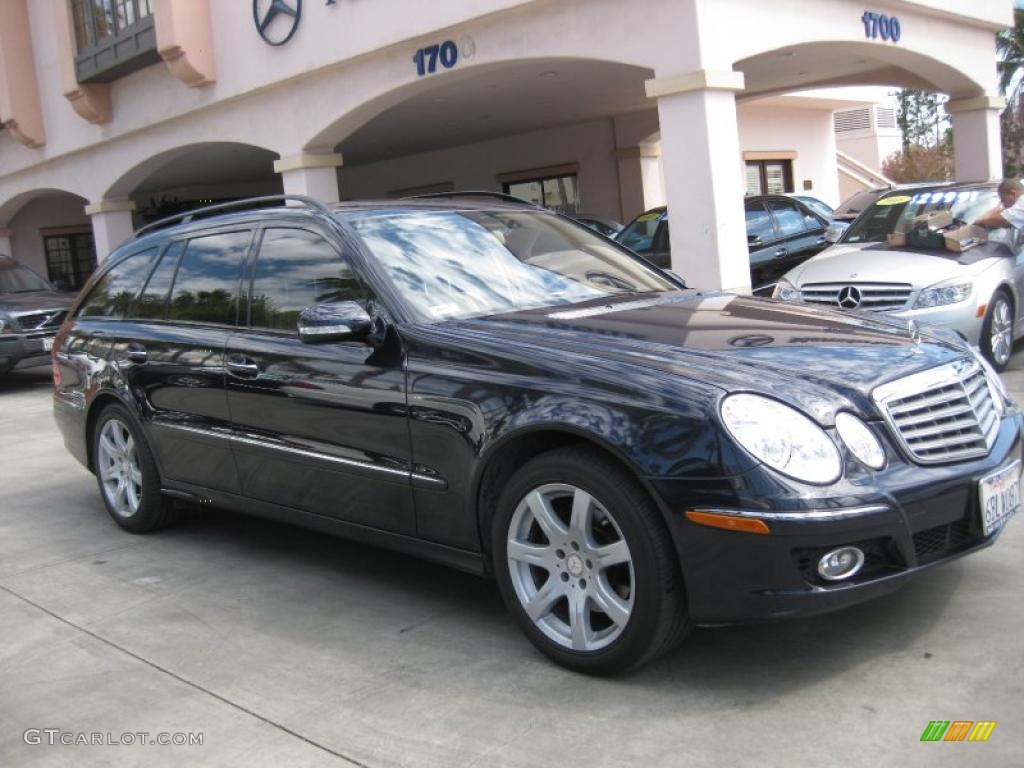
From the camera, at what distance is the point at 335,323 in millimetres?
3980

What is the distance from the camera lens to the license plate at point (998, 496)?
3.40 m

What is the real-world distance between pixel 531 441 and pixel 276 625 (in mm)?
1464

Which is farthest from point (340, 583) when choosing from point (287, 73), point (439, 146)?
point (439, 146)

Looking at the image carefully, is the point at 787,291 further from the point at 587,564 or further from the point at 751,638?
the point at 587,564

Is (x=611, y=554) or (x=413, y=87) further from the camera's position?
(x=413, y=87)


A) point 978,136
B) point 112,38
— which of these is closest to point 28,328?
point 112,38

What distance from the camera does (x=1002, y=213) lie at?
857 cm

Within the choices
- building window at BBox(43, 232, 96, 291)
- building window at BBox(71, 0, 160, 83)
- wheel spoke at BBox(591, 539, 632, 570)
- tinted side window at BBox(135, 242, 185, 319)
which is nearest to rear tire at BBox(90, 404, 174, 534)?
tinted side window at BBox(135, 242, 185, 319)

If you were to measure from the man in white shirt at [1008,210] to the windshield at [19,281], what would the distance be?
11.7 m

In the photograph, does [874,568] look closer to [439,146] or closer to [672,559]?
[672,559]

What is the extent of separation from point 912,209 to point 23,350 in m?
9.92

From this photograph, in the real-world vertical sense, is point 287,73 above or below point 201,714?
above

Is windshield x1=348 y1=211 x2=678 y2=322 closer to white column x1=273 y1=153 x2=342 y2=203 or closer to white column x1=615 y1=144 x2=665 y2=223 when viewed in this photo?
white column x1=273 y1=153 x2=342 y2=203
